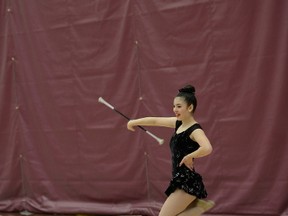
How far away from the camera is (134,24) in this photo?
13.9ft

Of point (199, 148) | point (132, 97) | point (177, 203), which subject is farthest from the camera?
point (132, 97)

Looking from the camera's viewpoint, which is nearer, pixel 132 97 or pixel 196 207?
pixel 196 207

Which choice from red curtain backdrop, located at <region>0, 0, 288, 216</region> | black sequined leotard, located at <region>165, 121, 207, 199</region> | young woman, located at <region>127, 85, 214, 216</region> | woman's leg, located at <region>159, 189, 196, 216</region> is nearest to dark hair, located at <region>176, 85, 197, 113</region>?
young woman, located at <region>127, 85, 214, 216</region>

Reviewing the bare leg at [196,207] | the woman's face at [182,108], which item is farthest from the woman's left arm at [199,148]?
the bare leg at [196,207]

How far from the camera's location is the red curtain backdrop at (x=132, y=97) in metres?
3.72

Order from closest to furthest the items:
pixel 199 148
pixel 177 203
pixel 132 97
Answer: pixel 199 148 → pixel 177 203 → pixel 132 97

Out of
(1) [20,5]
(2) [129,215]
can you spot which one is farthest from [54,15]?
(2) [129,215]

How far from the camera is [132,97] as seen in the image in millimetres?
4305

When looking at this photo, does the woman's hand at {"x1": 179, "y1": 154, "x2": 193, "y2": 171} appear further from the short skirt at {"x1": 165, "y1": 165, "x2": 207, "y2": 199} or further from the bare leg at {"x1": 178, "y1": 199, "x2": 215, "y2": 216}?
the bare leg at {"x1": 178, "y1": 199, "x2": 215, "y2": 216}

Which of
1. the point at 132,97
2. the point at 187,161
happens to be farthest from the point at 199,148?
the point at 132,97

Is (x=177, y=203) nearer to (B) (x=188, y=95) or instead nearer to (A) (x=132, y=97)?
(B) (x=188, y=95)

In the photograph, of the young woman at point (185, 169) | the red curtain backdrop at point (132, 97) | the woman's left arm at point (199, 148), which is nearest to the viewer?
the woman's left arm at point (199, 148)

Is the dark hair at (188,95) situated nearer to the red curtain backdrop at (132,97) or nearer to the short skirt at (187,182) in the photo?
the short skirt at (187,182)

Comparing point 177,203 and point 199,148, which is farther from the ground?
point 199,148
